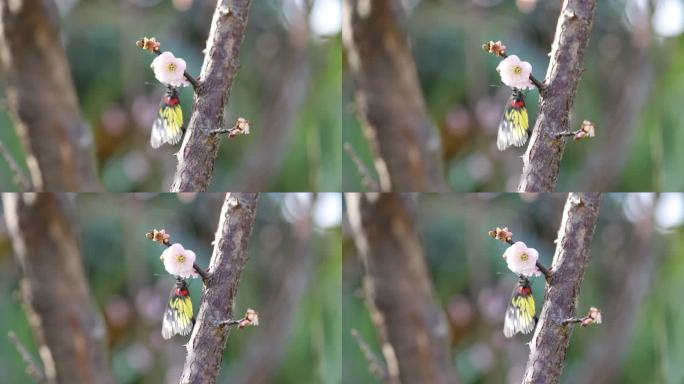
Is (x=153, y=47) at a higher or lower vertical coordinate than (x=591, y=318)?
higher

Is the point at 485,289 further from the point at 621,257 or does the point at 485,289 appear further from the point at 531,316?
the point at 621,257

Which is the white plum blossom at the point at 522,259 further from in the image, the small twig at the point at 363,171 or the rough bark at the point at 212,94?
the rough bark at the point at 212,94

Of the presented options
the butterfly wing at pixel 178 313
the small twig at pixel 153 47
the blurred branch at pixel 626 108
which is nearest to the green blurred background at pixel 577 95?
the blurred branch at pixel 626 108

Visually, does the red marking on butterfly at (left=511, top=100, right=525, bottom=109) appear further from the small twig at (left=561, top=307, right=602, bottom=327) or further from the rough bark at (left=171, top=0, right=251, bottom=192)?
the rough bark at (left=171, top=0, right=251, bottom=192)

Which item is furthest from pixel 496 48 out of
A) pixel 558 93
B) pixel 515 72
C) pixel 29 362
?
pixel 29 362

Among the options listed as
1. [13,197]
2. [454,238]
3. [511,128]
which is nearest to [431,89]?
[511,128]

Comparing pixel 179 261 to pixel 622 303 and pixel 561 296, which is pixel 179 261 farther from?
pixel 622 303

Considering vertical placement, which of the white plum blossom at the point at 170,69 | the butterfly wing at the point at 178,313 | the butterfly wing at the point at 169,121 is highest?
the white plum blossom at the point at 170,69
